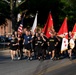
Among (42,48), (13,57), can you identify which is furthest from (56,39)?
(13,57)

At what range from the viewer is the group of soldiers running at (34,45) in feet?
69.7

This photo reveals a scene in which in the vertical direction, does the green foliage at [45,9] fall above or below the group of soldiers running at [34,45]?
above

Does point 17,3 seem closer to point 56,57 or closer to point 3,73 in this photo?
point 56,57

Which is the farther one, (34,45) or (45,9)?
(45,9)

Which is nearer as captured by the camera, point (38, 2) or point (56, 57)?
point (56, 57)

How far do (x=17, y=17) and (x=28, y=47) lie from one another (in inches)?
635

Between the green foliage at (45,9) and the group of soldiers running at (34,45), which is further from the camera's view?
the green foliage at (45,9)

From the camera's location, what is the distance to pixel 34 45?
21750mm

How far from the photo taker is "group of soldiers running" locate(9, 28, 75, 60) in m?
21.2

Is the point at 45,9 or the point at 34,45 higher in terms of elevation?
the point at 45,9

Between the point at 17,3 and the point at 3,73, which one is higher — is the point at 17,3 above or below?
above

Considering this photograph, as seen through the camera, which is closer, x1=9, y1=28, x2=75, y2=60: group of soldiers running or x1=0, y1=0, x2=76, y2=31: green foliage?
x1=9, y1=28, x2=75, y2=60: group of soldiers running

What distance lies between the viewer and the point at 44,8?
37281 mm

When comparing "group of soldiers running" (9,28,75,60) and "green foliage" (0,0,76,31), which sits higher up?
"green foliage" (0,0,76,31)
